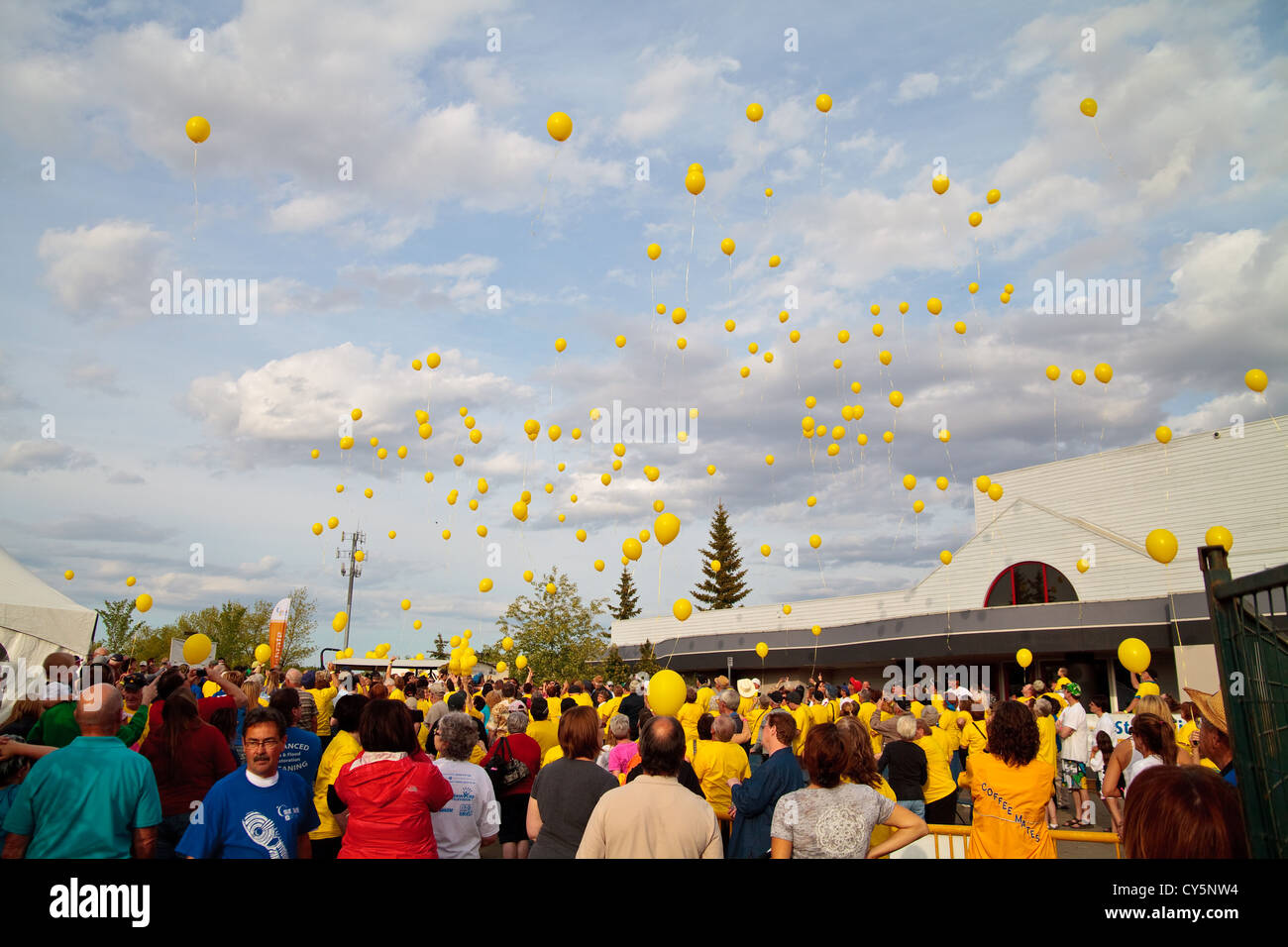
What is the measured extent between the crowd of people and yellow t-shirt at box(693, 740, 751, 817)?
2cm

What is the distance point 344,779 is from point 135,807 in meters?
0.84

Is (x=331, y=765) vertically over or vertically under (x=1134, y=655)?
under

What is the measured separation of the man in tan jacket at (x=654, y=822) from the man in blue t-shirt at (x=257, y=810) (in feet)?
4.50

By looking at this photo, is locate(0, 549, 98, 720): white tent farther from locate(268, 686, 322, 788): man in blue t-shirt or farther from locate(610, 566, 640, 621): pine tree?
locate(610, 566, 640, 621): pine tree

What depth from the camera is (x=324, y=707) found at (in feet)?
29.6

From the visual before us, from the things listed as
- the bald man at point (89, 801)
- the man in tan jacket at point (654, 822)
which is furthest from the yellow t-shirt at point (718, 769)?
the bald man at point (89, 801)

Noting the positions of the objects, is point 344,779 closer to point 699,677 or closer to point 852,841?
point 852,841

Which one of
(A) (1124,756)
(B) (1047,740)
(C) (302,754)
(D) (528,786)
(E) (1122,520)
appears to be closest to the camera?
(C) (302,754)

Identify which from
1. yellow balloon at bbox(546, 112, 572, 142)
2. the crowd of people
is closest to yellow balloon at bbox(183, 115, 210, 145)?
yellow balloon at bbox(546, 112, 572, 142)

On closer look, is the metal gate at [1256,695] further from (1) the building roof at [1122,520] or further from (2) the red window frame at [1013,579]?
(2) the red window frame at [1013,579]

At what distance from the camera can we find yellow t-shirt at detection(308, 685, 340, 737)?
8.92 m

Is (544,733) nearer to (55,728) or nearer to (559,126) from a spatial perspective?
(55,728)

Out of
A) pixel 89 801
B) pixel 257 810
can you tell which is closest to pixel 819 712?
pixel 257 810

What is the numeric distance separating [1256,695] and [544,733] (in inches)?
240
